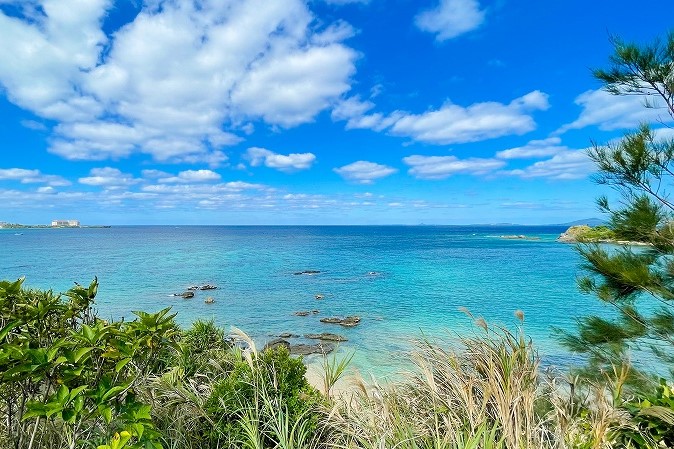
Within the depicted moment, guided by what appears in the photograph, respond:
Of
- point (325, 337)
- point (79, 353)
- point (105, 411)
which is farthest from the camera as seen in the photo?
point (325, 337)

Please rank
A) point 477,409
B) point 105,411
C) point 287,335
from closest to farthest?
point 105,411
point 477,409
point 287,335

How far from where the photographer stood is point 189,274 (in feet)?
103

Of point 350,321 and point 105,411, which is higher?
point 105,411

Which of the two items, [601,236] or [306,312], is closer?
[601,236]

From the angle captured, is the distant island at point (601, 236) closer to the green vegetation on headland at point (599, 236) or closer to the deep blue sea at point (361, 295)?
the green vegetation on headland at point (599, 236)

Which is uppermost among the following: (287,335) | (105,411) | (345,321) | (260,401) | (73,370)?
(73,370)

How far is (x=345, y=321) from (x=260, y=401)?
13039mm

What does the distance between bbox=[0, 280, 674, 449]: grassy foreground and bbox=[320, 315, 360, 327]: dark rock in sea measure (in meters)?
12.5

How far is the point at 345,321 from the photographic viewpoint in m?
16.1

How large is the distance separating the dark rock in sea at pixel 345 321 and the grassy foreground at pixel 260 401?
41.2 ft

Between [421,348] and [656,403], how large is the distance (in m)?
1.85

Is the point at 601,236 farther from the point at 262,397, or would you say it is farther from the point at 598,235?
the point at 262,397

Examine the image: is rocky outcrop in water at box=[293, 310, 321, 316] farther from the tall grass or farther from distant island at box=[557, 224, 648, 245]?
the tall grass

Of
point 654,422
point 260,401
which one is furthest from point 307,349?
point 654,422
